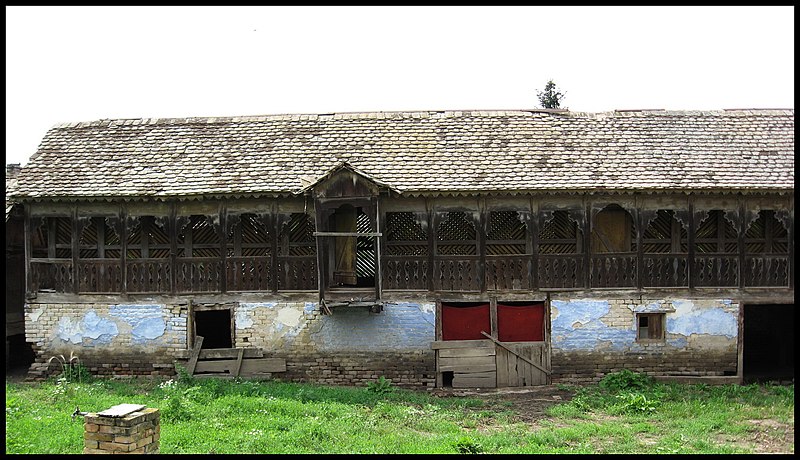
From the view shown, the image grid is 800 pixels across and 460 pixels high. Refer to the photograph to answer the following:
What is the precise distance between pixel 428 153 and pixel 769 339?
11.2 m

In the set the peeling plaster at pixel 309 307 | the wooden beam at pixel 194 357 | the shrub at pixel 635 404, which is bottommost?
the shrub at pixel 635 404

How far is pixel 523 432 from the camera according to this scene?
12438 millimetres

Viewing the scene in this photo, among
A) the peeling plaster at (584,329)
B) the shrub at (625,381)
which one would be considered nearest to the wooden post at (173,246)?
the peeling plaster at (584,329)

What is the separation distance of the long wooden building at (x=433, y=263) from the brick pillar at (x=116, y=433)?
22.0 feet

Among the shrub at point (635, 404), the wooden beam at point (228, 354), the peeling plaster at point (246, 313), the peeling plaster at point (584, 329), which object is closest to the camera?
the shrub at point (635, 404)

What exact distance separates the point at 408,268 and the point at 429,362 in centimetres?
235

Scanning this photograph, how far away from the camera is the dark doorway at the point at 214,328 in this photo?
19.0 metres

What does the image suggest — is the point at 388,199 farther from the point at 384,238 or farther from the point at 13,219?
the point at 13,219

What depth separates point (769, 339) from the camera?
19.4 meters

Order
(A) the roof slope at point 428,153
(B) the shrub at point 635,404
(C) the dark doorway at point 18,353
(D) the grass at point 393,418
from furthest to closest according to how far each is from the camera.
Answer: (C) the dark doorway at point 18,353, (A) the roof slope at point 428,153, (B) the shrub at point 635,404, (D) the grass at point 393,418

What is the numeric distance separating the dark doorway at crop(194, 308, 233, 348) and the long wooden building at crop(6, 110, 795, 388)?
203cm

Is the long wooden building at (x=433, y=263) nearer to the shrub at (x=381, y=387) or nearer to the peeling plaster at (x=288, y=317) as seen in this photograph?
the peeling plaster at (x=288, y=317)

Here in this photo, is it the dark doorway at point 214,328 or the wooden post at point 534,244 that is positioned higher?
the wooden post at point 534,244

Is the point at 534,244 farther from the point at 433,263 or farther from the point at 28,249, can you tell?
the point at 28,249
